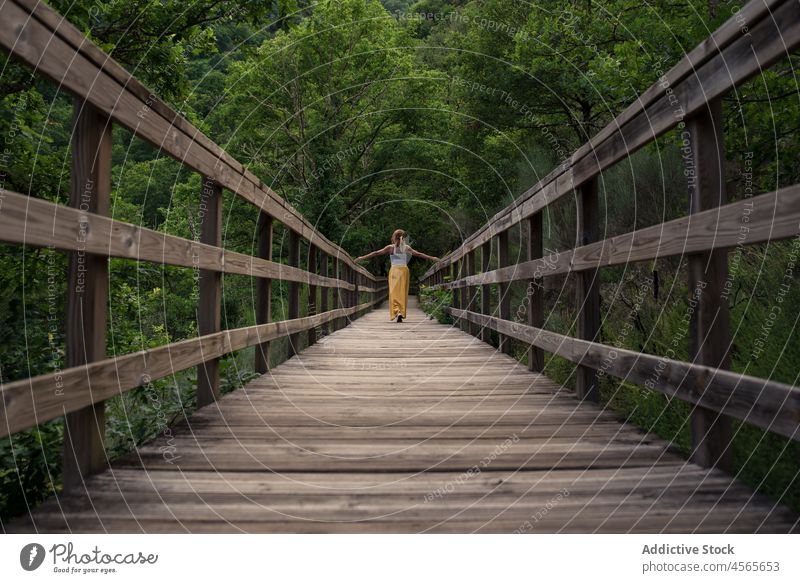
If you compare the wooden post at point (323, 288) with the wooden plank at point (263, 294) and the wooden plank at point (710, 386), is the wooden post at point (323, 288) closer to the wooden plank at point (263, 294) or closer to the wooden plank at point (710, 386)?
the wooden plank at point (263, 294)

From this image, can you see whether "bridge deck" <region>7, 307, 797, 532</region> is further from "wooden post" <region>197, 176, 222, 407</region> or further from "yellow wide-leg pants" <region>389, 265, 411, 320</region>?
"yellow wide-leg pants" <region>389, 265, 411, 320</region>

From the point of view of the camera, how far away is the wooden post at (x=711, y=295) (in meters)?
2.32

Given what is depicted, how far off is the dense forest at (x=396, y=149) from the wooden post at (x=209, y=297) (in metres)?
0.18

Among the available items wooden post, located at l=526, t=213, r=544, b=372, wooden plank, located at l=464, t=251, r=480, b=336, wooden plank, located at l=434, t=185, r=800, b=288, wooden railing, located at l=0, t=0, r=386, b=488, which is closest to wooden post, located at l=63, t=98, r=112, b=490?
wooden railing, located at l=0, t=0, r=386, b=488

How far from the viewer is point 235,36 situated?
785cm

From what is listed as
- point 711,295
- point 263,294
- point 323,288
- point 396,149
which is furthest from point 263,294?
point 396,149

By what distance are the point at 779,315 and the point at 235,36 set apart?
275 inches

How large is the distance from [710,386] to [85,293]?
2195 millimetres

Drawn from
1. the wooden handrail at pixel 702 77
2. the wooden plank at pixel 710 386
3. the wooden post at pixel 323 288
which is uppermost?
the wooden handrail at pixel 702 77

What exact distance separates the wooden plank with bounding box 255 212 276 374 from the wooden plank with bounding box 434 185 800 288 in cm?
241

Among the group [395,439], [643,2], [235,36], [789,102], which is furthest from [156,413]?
[643,2]

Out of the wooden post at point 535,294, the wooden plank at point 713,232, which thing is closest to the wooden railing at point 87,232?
the wooden plank at point 713,232

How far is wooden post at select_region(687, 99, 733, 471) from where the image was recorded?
232 centimetres

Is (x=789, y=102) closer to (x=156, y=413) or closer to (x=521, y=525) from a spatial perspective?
(x=521, y=525)
